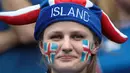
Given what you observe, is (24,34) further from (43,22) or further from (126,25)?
(126,25)

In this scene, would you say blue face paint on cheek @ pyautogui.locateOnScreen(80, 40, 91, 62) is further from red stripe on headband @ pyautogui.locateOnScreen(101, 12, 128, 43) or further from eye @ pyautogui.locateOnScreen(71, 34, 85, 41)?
red stripe on headband @ pyautogui.locateOnScreen(101, 12, 128, 43)

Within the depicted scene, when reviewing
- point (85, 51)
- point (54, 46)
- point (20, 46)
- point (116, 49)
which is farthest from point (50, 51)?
point (116, 49)

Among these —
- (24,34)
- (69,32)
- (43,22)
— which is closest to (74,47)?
(69,32)

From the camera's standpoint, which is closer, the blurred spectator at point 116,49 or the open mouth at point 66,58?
the open mouth at point 66,58

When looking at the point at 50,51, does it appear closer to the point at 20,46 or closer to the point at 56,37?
the point at 56,37

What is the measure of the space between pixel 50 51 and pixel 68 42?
3.7 inches

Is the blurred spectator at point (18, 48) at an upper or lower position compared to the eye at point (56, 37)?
lower

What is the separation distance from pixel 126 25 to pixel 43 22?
637 mm

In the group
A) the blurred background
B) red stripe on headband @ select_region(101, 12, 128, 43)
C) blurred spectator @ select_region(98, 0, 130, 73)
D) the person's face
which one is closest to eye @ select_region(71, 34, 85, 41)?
the person's face

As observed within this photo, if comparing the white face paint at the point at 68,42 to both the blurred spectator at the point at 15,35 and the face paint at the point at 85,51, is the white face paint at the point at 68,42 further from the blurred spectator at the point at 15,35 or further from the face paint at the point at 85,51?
the blurred spectator at the point at 15,35

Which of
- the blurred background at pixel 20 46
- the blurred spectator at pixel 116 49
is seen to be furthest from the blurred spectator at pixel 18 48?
the blurred spectator at pixel 116 49

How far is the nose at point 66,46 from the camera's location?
1583mm

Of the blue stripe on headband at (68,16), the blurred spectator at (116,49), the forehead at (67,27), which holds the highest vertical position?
the blue stripe on headband at (68,16)

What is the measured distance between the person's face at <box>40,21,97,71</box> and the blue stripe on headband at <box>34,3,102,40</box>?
2cm
